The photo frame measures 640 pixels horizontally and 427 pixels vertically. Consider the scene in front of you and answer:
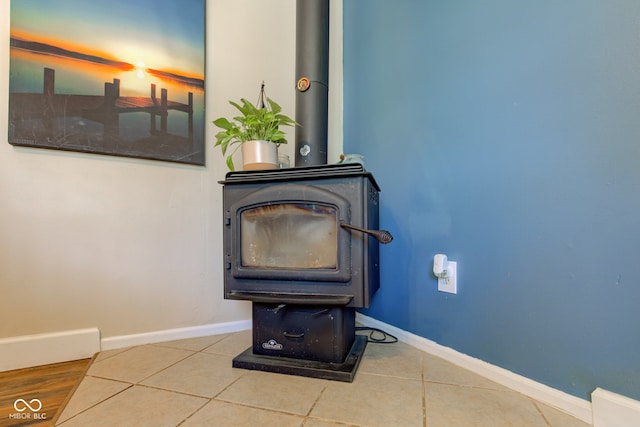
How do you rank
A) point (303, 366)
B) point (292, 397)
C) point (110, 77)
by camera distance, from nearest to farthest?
1. point (292, 397)
2. point (303, 366)
3. point (110, 77)

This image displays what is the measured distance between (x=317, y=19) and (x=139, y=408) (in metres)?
1.73

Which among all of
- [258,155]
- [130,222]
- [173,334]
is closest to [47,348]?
[173,334]

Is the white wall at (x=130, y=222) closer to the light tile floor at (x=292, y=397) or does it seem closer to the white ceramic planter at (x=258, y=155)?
the light tile floor at (x=292, y=397)

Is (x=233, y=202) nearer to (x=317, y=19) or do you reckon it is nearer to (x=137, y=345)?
(x=137, y=345)

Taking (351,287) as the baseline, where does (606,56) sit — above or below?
above

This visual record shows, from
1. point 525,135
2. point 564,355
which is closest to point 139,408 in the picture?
point 564,355

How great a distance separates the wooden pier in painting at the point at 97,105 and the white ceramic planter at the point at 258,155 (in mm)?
440

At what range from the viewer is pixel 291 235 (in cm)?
105

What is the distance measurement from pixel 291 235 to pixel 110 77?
1062mm

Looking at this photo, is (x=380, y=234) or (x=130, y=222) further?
(x=130, y=222)

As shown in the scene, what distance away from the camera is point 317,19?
1445 millimetres

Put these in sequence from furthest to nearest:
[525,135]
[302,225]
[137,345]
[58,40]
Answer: [137,345]
[58,40]
[302,225]
[525,135]

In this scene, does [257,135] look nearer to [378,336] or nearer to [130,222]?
[130,222]

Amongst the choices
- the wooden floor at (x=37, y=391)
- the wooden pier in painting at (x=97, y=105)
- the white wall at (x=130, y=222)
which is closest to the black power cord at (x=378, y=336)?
the white wall at (x=130, y=222)
